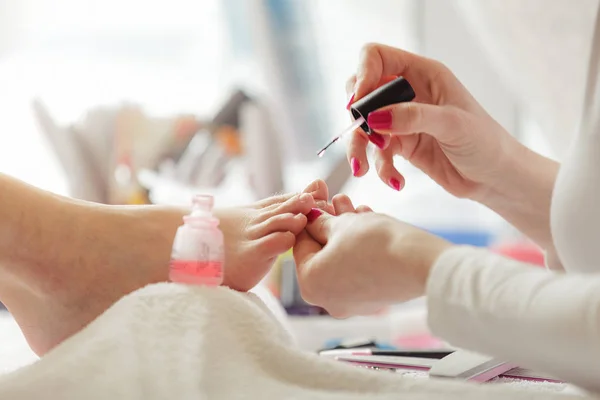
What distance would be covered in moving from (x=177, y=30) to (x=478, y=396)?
231 cm

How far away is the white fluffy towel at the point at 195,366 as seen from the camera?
53cm

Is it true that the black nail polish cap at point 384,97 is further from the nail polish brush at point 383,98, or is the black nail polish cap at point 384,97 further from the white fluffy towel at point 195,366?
the white fluffy towel at point 195,366

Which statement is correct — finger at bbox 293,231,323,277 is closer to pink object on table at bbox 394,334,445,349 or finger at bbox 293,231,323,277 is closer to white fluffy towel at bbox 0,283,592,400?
white fluffy towel at bbox 0,283,592,400

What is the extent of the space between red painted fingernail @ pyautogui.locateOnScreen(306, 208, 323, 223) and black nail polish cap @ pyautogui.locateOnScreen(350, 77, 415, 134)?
0.13 meters

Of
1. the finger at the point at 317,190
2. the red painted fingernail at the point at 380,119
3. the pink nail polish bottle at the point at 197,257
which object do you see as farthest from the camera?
the finger at the point at 317,190

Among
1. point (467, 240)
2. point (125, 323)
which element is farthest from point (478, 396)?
point (467, 240)

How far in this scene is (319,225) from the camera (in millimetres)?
859

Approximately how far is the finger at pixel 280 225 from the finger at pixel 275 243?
0.01 metres

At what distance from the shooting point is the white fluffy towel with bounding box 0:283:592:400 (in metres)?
0.53

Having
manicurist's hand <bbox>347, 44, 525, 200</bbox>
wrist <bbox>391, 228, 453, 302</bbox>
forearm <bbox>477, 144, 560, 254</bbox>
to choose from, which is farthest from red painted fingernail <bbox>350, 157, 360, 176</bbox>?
wrist <bbox>391, 228, 453, 302</bbox>

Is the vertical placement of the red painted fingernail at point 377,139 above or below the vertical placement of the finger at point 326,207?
above

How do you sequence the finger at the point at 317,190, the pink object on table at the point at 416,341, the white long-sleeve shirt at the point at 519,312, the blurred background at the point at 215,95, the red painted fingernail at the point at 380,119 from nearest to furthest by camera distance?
the white long-sleeve shirt at the point at 519,312
the red painted fingernail at the point at 380,119
the finger at the point at 317,190
the pink object on table at the point at 416,341
the blurred background at the point at 215,95

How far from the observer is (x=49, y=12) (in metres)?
2.58

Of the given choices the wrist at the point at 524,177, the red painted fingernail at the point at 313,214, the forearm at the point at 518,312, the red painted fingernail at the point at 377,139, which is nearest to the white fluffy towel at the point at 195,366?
the forearm at the point at 518,312
